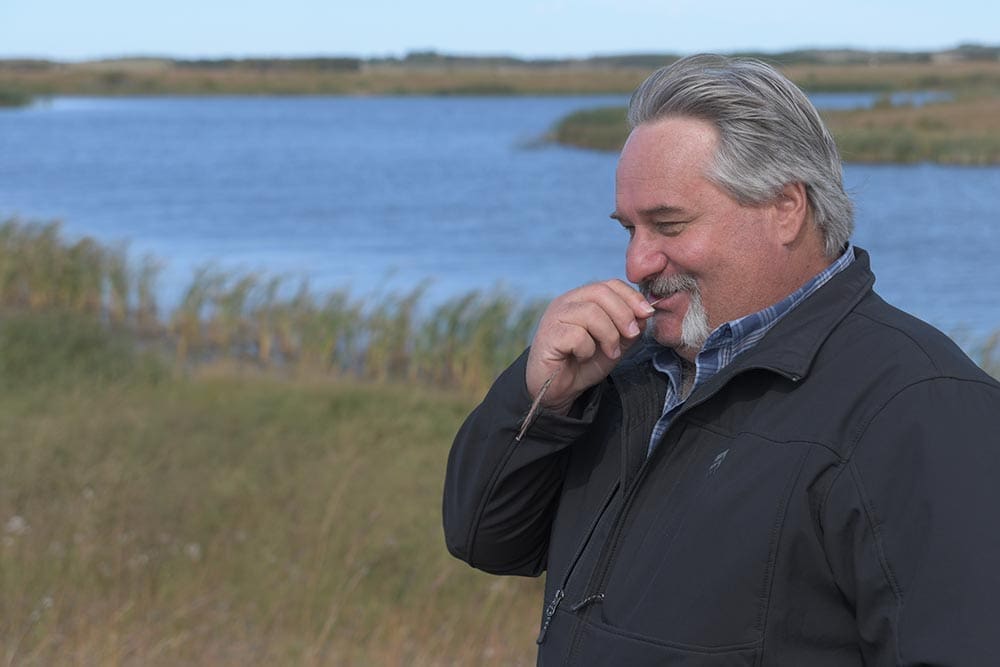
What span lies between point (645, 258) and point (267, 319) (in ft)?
39.5

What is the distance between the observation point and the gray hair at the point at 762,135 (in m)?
1.68

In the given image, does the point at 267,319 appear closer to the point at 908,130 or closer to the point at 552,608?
the point at 552,608

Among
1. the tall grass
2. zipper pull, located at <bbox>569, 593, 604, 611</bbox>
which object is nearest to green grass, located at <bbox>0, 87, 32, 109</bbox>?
the tall grass

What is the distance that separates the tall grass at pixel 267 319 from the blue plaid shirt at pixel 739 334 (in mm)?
9496

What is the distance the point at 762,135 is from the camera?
168cm

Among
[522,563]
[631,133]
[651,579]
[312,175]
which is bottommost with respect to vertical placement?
[312,175]

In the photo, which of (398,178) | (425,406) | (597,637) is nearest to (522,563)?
(597,637)

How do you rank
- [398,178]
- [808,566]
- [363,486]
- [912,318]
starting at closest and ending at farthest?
[808,566] → [912,318] → [363,486] → [398,178]

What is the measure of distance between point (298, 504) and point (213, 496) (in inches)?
17.9

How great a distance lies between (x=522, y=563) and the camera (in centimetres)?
210

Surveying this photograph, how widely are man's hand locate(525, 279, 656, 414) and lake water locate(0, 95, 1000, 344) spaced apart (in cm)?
42

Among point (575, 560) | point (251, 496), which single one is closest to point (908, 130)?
point (251, 496)

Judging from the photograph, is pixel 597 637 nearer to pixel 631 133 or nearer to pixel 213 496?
pixel 631 133

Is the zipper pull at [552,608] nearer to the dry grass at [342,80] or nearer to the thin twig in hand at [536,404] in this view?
the thin twig in hand at [536,404]
